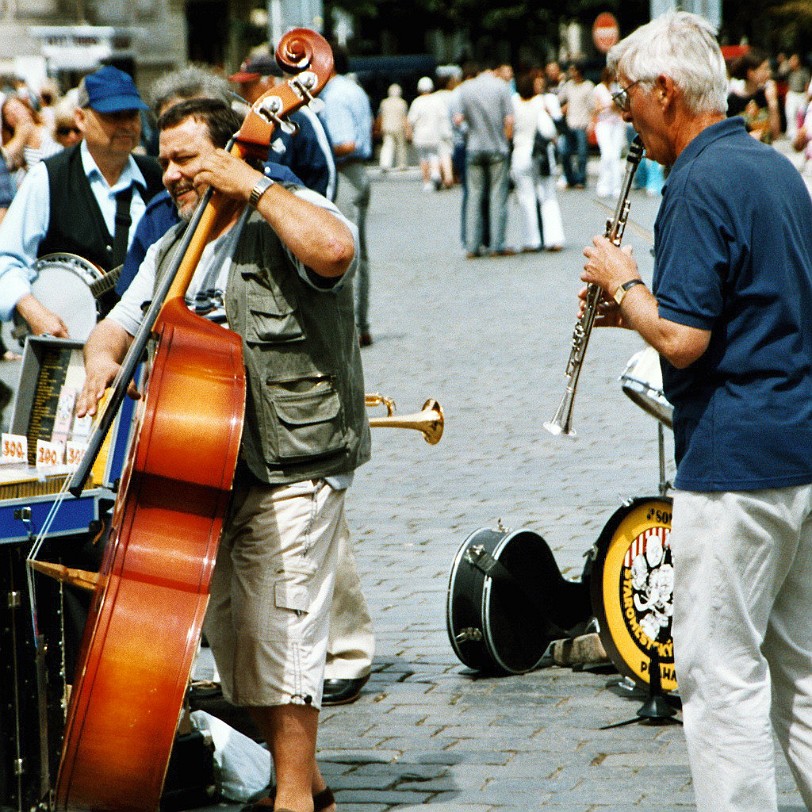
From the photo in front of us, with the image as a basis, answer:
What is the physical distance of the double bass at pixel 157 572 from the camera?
339cm

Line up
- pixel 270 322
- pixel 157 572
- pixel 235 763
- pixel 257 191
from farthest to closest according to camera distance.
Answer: pixel 235 763, pixel 270 322, pixel 257 191, pixel 157 572

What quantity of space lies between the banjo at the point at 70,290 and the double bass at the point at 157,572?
2090mm

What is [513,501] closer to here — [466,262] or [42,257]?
[42,257]

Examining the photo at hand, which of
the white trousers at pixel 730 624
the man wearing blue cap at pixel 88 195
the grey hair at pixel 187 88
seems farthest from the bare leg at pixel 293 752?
the man wearing blue cap at pixel 88 195

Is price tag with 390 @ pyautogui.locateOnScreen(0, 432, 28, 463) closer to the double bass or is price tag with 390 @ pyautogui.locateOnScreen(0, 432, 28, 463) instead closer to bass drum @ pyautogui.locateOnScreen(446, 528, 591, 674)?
the double bass

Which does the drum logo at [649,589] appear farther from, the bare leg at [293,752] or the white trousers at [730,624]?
the white trousers at [730,624]

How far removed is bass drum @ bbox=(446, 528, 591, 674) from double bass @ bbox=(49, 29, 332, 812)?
1740 mm

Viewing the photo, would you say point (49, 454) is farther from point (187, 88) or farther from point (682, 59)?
point (682, 59)

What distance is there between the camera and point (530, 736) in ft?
15.1

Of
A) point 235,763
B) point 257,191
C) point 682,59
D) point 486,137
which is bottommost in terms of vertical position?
point 235,763

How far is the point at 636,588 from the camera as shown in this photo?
4.84 m

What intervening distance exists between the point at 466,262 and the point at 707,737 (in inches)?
547

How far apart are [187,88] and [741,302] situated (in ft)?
5.98

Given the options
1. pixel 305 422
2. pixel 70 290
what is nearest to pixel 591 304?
pixel 305 422
